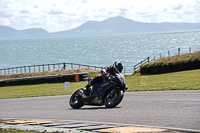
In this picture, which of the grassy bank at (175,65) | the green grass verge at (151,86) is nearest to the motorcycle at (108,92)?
the green grass verge at (151,86)

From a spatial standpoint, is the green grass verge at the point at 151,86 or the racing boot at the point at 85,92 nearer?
the racing boot at the point at 85,92

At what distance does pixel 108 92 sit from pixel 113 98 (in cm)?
30

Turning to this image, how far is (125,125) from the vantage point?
25.2 ft

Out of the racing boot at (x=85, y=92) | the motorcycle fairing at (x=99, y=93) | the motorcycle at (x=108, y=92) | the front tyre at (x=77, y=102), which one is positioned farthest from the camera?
the front tyre at (x=77, y=102)

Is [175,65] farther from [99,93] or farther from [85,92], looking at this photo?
[99,93]

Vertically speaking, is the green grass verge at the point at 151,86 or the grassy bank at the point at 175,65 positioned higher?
the grassy bank at the point at 175,65

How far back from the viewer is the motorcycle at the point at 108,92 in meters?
10.3

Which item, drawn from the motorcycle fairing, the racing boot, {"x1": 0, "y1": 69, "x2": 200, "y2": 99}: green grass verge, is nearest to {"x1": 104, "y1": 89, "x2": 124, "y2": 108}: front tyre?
the motorcycle fairing

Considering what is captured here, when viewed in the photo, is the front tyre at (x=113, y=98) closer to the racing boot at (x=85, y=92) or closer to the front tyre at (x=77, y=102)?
the racing boot at (x=85, y=92)

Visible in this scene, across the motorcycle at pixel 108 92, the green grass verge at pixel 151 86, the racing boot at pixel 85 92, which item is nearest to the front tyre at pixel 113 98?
the motorcycle at pixel 108 92

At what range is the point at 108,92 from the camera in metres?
10.7

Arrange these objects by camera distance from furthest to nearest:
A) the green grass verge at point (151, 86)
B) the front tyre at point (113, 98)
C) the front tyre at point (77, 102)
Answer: the green grass verge at point (151, 86) < the front tyre at point (77, 102) < the front tyre at point (113, 98)

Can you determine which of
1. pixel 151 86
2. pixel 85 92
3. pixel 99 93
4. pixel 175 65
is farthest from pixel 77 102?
pixel 175 65

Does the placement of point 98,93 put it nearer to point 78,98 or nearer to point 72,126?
point 78,98
